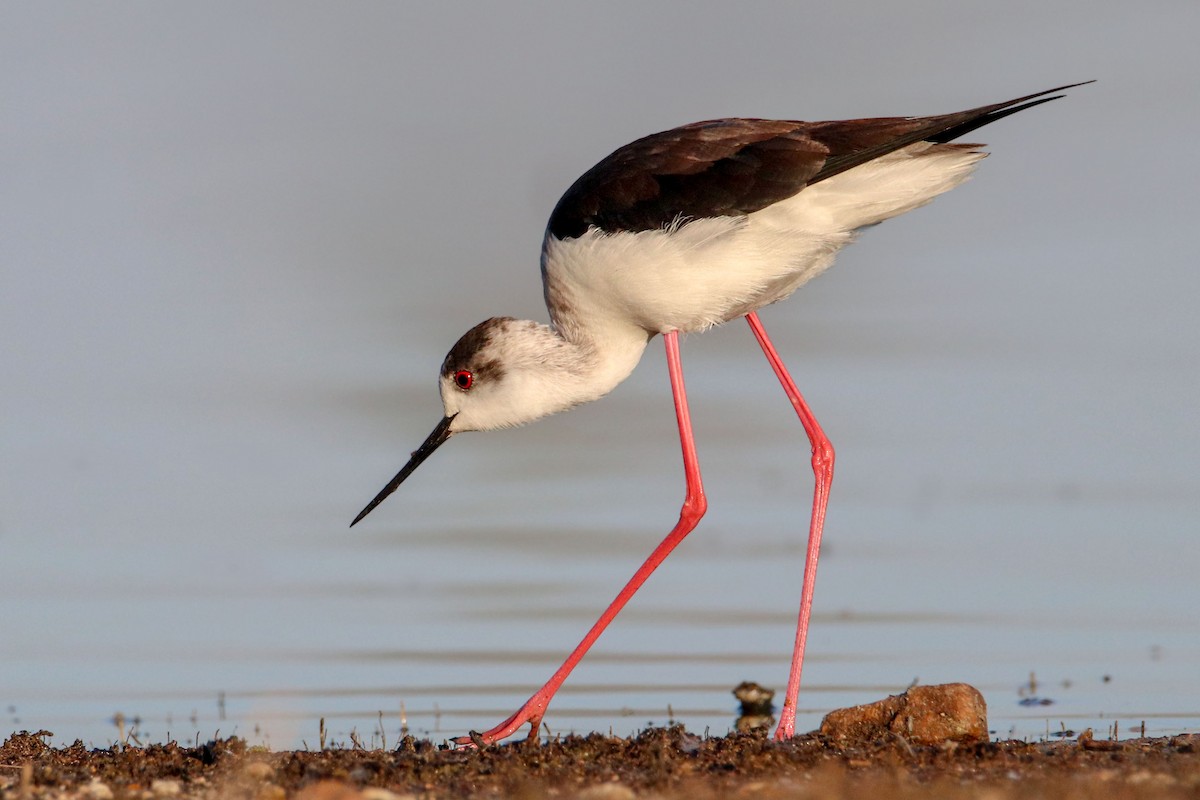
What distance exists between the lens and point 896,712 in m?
6.65

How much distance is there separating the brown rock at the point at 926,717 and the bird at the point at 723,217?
1.45 ft

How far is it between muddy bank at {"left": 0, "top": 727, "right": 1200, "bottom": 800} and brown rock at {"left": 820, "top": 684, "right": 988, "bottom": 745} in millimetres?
140

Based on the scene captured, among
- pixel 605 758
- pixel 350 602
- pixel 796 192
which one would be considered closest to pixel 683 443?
pixel 796 192

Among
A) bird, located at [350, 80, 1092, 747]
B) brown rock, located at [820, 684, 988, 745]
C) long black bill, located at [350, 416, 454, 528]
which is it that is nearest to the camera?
brown rock, located at [820, 684, 988, 745]

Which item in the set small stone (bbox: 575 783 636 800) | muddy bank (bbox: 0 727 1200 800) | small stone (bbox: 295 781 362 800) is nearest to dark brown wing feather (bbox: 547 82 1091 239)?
muddy bank (bbox: 0 727 1200 800)

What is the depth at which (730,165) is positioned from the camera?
7.40m

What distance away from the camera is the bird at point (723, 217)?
7.27 meters

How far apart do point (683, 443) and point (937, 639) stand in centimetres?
271

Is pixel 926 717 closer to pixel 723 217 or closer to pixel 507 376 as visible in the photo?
pixel 723 217

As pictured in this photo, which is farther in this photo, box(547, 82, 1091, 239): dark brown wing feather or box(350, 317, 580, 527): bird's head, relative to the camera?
box(350, 317, 580, 527): bird's head

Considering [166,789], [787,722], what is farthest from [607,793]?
[787,722]

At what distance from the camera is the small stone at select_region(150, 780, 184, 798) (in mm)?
5539

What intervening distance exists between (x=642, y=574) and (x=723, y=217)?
1813mm

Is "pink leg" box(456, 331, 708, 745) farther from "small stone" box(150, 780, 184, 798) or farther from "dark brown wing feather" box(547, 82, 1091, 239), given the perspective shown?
"small stone" box(150, 780, 184, 798)
